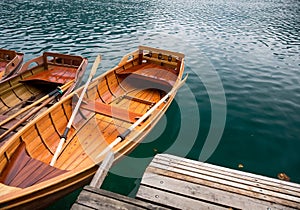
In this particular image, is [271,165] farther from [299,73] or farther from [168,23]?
[168,23]

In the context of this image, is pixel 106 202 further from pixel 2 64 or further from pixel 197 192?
pixel 2 64

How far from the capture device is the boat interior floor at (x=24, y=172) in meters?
5.28

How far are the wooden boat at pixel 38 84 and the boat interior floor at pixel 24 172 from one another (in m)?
2.13

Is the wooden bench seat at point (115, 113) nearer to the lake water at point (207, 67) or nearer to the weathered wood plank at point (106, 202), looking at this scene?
the lake water at point (207, 67)

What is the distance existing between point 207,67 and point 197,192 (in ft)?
45.8

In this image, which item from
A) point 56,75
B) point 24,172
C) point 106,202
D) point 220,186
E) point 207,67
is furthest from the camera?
point 207,67

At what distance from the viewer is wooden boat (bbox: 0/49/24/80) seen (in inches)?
431

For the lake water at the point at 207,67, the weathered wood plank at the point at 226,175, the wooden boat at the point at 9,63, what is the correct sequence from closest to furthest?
1. the weathered wood plank at the point at 226,175
2. the lake water at the point at 207,67
3. the wooden boat at the point at 9,63

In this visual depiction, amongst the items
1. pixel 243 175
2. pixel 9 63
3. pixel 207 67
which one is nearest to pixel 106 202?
pixel 243 175

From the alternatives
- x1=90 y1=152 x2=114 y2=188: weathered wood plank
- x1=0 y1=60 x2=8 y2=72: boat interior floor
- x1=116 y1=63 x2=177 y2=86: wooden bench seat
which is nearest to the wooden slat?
x1=90 y1=152 x2=114 y2=188: weathered wood plank

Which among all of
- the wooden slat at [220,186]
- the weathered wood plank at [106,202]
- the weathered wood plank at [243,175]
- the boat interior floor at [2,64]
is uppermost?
the weathered wood plank at [106,202]

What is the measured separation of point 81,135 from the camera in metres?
7.72

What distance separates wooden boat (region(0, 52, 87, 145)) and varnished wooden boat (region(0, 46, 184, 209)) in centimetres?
117

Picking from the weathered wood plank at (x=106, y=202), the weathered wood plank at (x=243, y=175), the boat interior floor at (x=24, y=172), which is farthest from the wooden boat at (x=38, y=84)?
the weathered wood plank at (x=243, y=175)
